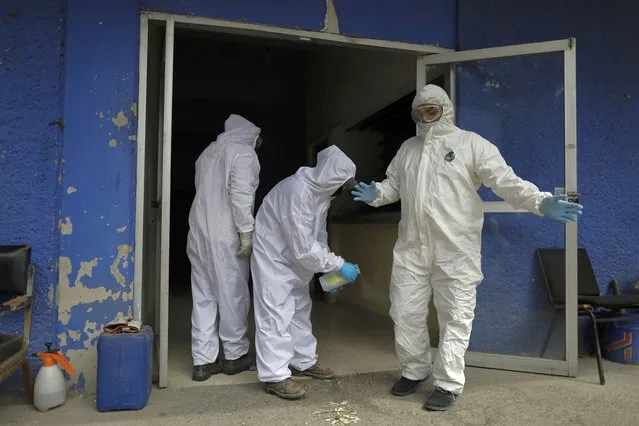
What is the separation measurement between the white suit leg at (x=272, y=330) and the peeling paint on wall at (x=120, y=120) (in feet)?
3.49

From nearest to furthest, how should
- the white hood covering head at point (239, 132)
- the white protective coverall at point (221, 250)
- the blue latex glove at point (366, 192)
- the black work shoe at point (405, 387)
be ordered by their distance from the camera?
1. the black work shoe at point (405, 387)
2. the blue latex glove at point (366, 192)
3. the white protective coverall at point (221, 250)
4. the white hood covering head at point (239, 132)

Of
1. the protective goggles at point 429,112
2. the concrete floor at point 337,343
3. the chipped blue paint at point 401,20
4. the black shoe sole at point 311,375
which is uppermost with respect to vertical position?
the chipped blue paint at point 401,20

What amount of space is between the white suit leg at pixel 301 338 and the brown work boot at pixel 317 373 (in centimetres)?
3

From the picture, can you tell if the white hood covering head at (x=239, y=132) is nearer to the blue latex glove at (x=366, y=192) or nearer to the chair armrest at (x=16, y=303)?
the blue latex glove at (x=366, y=192)

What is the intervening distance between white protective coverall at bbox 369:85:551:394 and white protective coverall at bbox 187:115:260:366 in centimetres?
90

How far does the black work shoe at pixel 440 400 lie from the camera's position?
2391 mm

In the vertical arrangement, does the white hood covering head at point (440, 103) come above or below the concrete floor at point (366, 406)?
above

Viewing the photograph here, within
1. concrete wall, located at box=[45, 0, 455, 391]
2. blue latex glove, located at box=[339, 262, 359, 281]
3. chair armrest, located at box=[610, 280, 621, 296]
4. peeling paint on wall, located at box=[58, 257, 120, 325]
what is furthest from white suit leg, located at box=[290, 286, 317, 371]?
chair armrest, located at box=[610, 280, 621, 296]

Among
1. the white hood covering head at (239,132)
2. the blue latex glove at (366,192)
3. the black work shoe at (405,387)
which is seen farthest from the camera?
the white hood covering head at (239,132)

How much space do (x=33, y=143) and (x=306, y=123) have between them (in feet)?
17.2

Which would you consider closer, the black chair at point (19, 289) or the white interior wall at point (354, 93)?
the black chair at point (19, 289)

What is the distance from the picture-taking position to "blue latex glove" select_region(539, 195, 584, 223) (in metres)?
2.36

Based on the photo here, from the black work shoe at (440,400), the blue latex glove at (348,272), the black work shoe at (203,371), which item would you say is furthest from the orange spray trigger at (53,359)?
the black work shoe at (440,400)

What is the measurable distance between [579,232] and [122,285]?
2924mm
